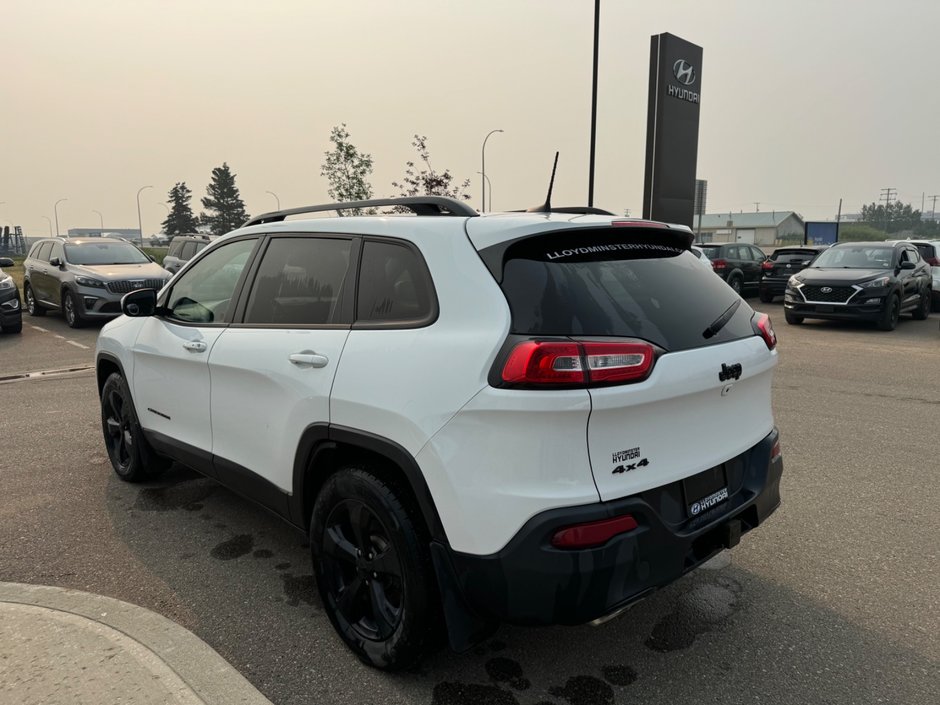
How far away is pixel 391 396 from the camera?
241 centimetres

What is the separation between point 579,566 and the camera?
211 cm

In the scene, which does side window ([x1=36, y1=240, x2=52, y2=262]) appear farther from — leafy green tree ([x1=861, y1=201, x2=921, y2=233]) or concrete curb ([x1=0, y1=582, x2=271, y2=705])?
leafy green tree ([x1=861, y1=201, x2=921, y2=233])

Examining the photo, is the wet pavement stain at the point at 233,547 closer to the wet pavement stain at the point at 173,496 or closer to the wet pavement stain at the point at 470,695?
the wet pavement stain at the point at 173,496

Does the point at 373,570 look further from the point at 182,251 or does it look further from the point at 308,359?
the point at 182,251

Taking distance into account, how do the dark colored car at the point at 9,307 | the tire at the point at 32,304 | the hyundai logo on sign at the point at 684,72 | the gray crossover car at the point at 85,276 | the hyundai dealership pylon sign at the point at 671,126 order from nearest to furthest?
the dark colored car at the point at 9,307 → the gray crossover car at the point at 85,276 → the tire at the point at 32,304 → the hyundai dealership pylon sign at the point at 671,126 → the hyundai logo on sign at the point at 684,72

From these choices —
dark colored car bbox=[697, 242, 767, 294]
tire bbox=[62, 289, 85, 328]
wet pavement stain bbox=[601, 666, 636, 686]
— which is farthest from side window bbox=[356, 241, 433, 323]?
dark colored car bbox=[697, 242, 767, 294]

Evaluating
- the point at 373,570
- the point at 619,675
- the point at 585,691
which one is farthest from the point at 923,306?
the point at 373,570

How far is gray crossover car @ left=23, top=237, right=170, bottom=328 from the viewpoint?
12789 millimetres

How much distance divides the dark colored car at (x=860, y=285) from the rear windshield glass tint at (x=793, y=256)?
142 inches

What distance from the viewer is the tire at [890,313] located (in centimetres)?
1268

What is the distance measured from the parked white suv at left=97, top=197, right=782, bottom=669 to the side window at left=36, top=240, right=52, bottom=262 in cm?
1361

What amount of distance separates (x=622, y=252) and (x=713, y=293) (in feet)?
1.63

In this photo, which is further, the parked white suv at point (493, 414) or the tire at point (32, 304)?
the tire at point (32, 304)

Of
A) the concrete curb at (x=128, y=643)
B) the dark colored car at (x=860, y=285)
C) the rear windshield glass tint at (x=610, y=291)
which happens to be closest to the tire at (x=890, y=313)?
the dark colored car at (x=860, y=285)
